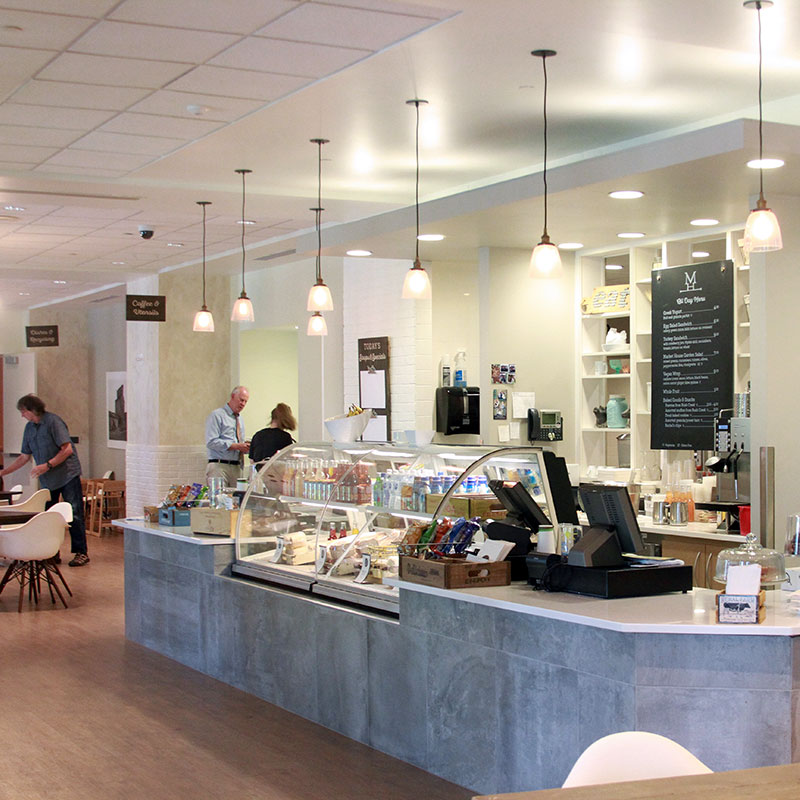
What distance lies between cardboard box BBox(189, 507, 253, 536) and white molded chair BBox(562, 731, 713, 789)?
4.33 meters

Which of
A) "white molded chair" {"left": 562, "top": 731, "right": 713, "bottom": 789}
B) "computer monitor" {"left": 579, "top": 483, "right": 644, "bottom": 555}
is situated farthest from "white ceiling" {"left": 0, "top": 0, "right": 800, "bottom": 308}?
"white molded chair" {"left": 562, "top": 731, "right": 713, "bottom": 789}

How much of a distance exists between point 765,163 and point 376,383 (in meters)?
4.98

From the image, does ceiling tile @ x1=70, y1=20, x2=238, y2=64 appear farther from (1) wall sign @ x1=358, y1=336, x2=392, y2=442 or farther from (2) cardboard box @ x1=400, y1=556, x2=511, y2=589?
(1) wall sign @ x1=358, y1=336, x2=392, y2=442

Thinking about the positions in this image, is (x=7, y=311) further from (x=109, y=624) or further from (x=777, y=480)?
(x=777, y=480)

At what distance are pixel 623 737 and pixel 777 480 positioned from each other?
4.24m

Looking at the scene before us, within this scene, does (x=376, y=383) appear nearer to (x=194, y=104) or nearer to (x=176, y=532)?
(x=176, y=532)

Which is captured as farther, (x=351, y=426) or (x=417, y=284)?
(x=417, y=284)

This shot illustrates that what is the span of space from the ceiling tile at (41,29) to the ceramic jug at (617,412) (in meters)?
5.09

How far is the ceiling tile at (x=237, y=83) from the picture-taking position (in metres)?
5.31

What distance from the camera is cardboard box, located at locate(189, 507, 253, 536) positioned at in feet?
22.1

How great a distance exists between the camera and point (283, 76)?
→ 5363 millimetres

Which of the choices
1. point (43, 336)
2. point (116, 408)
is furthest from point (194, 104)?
point (116, 408)

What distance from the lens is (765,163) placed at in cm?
568

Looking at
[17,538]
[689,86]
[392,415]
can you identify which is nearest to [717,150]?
[689,86]
